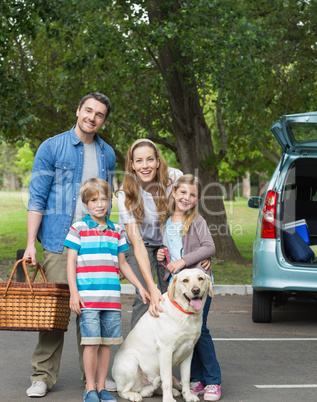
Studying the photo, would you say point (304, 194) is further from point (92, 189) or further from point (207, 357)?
point (92, 189)

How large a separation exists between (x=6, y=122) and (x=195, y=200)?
872 centimetres

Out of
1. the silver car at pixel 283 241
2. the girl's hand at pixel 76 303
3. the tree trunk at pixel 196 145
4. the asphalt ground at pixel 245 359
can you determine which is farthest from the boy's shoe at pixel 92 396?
the tree trunk at pixel 196 145

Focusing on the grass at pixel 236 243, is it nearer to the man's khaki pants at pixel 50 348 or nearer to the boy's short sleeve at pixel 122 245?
the man's khaki pants at pixel 50 348

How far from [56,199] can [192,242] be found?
1099 millimetres

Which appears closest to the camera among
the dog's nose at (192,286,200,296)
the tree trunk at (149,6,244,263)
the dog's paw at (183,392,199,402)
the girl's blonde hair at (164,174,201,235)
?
the dog's nose at (192,286,200,296)

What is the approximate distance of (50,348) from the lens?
16.0 ft

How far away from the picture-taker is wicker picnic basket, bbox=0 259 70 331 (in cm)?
446

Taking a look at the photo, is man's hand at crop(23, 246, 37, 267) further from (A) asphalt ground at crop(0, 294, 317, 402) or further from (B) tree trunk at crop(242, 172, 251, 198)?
(B) tree trunk at crop(242, 172, 251, 198)

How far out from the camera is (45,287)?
4.54m

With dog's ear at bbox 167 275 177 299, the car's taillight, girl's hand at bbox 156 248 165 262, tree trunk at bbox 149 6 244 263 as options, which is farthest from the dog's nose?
tree trunk at bbox 149 6 244 263

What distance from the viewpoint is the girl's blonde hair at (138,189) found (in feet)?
16.2

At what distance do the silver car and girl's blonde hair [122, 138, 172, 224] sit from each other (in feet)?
8.48

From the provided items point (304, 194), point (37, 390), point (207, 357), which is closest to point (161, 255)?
point (207, 357)

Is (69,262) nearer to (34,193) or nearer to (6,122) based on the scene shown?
(34,193)
